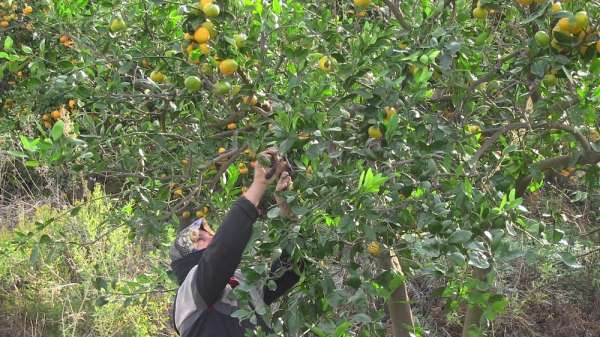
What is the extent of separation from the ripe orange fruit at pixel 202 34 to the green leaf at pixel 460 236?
0.86m

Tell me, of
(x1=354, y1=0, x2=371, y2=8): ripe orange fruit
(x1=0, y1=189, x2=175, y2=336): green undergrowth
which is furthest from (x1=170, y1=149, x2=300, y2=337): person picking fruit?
(x1=0, y1=189, x2=175, y2=336): green undergrowth

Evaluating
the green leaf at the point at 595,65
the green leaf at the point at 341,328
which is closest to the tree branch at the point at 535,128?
the green leaf at the point at 595,65

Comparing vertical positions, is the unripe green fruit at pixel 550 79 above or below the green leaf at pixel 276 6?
below

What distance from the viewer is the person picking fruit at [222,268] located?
2387mm

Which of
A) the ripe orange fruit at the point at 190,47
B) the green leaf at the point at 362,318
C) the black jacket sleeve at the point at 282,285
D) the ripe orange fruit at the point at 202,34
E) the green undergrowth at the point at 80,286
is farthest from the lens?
the green undergrowth at the point at 80,286

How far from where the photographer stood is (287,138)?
1.95 metres

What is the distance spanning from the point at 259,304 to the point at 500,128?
957 millimetres

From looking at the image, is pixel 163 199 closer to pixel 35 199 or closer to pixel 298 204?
pixel 298 204

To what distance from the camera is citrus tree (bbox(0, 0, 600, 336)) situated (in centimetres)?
197

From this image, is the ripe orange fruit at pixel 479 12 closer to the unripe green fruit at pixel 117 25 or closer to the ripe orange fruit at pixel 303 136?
the ripe orange fruit at pixel 303 136

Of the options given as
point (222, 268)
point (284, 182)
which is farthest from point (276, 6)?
point (222, 268)

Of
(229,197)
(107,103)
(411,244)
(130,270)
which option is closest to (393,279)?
(411,244)

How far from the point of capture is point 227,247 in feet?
8.25

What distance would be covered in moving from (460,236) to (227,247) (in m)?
0.93
